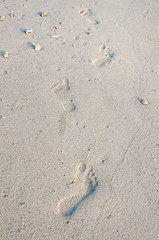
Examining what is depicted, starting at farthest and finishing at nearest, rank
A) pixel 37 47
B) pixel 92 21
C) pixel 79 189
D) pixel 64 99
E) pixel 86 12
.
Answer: pixel 86 12
pixel 92 21
pixel 37 47
pixel 64 99
pixel 79 189

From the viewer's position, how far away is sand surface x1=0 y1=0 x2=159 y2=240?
6.81ft

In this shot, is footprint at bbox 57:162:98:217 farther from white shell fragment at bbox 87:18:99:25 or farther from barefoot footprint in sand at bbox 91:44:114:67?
white shell fragment at bbox 87:18:99:25

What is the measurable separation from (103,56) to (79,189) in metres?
1.63

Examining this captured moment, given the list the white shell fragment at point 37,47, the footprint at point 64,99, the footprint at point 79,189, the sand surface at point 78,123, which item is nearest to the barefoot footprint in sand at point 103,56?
the sand surface at point 78,123

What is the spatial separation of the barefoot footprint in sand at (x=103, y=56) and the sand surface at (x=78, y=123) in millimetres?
12

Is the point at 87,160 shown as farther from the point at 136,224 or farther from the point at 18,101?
the point at 18,101

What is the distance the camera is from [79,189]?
7.28ft

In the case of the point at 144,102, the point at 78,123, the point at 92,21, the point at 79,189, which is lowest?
the point at 79,189

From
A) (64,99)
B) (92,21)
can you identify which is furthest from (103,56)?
(64,99)

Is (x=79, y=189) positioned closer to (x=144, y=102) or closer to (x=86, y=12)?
(x=144, y=102)

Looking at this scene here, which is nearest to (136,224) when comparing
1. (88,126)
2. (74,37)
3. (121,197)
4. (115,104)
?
(121,197)

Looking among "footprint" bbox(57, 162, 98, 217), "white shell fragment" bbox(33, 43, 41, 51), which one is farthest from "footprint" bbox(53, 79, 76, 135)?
"white shell fragment" bbox(33, 43, 41, 51)

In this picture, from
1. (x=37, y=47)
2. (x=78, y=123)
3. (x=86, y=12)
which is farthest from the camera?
(x=86, y=12)

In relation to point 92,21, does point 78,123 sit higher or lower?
lower
